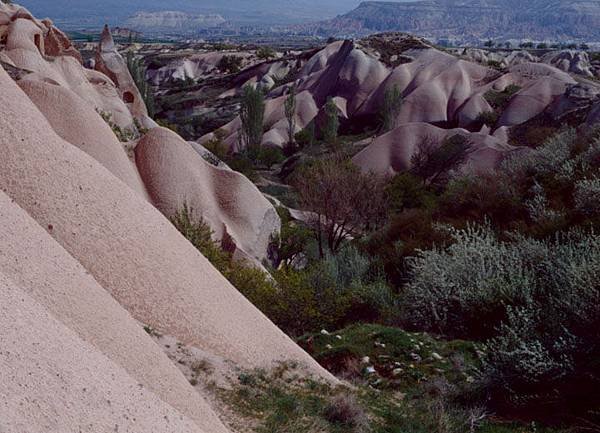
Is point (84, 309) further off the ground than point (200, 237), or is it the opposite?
point (84, 309)

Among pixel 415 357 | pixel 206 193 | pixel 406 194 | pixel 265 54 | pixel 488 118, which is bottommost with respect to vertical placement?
pixel 265 54

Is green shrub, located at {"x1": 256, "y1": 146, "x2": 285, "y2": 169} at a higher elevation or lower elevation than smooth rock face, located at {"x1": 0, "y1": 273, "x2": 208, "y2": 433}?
lower

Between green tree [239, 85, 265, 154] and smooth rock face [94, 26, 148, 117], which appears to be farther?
green tree [239, 85, 265, 154]

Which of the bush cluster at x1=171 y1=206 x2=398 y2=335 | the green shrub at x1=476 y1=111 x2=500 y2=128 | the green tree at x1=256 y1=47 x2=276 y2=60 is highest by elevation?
the bush cluster at x1=171 y1=206 x2=398 y2=335

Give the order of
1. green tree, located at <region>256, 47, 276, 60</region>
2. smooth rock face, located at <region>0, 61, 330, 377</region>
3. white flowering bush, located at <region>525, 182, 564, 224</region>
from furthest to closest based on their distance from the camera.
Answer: green tree, located at <region>256, 47, 276, 60</region>
white flowering bush, located at <region>525, 182, 564, 224</region>
smooth rock face, located at <region>0, 61, 330, 377</region>

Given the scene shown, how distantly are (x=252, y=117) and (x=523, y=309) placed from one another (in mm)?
37977

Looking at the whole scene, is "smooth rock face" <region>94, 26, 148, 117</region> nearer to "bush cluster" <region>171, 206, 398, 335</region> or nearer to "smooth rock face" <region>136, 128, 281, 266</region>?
"smooth rock face" <region>136, 128, 281, 266</region>

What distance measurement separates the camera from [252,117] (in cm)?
4528

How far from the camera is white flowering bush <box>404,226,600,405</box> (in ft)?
25.6

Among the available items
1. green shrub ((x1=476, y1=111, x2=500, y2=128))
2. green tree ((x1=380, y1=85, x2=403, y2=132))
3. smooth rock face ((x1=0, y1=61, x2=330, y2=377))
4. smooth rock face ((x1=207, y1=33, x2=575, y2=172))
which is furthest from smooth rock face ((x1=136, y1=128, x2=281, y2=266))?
green shrub ((x1=476, y1=111, x2=500, y2=128))

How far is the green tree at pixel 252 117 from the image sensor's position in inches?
1750

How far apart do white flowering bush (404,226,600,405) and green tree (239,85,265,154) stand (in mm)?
31898

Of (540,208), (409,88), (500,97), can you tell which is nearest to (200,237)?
(540,208)

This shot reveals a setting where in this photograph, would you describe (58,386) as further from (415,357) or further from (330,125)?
(330,125)
